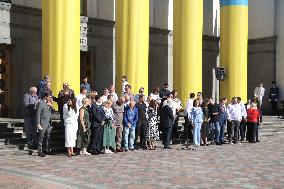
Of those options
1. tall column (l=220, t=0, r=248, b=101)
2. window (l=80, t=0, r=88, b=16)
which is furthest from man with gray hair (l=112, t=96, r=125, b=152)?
tall column (l=220, t=0, r=248, b=101)

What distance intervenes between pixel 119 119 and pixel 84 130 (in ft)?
5.18

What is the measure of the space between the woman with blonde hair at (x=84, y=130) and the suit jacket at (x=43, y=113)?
0.93m

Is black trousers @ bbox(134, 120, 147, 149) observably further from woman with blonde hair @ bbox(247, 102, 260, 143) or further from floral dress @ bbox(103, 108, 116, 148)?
woman with blonde hair @ bbox(247, 102, 260, 143)

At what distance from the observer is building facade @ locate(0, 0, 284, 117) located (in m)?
21.0

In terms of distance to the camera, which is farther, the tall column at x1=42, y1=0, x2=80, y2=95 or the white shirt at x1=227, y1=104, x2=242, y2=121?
the white shirt at x1=227, y1=104, x2=242, y2=121

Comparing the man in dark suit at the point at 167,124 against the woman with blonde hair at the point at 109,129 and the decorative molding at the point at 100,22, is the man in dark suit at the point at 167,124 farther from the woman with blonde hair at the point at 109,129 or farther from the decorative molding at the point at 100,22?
the decorative molding at the point at 100,22

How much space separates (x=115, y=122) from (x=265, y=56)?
1668cm

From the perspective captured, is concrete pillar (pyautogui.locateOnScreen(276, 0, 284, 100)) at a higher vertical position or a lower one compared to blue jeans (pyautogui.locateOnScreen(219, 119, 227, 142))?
higher

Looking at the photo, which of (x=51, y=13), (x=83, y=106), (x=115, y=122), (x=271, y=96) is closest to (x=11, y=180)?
(x=83, y=106)

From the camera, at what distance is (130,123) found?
53.3 feet

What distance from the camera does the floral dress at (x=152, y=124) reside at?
16.8m

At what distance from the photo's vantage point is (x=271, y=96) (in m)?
29.0

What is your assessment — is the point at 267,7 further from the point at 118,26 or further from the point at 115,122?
the point at 115,122

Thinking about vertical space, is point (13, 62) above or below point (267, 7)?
below
